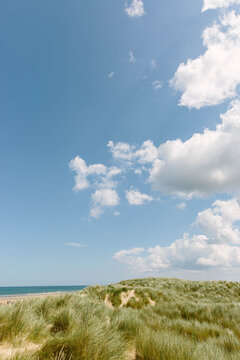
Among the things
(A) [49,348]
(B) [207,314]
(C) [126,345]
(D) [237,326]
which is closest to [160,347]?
(C) [126,345]

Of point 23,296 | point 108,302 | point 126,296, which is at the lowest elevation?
point 23,296

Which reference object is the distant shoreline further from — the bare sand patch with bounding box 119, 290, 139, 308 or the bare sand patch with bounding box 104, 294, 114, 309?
the bare sand patch with bounding box 119, 290, 139, 308

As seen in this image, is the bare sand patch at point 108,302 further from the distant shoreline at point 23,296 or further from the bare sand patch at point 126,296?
the distant shoreline at point 23,296

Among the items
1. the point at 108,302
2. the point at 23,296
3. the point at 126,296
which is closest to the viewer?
the point at 108,302

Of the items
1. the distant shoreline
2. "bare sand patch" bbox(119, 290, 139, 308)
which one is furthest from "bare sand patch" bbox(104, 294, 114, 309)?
the distant shoreline

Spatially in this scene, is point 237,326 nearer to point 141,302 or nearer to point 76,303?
point 76,303

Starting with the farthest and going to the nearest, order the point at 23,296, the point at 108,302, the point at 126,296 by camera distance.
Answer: the point at 23,296, the point at 126,296, the point at 108,302

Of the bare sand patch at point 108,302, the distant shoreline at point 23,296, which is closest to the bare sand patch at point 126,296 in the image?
the bare sand patch at point 108,302

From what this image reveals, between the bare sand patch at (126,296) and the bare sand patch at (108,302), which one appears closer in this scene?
the bare sand patch at (108,302)

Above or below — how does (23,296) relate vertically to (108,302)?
below

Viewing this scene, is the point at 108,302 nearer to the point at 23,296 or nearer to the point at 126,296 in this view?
the point at 126,296

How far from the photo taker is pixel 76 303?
601cm

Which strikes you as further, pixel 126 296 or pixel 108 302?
pixel 126 296

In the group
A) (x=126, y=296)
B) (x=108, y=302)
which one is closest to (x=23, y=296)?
(x=108, y=302)
